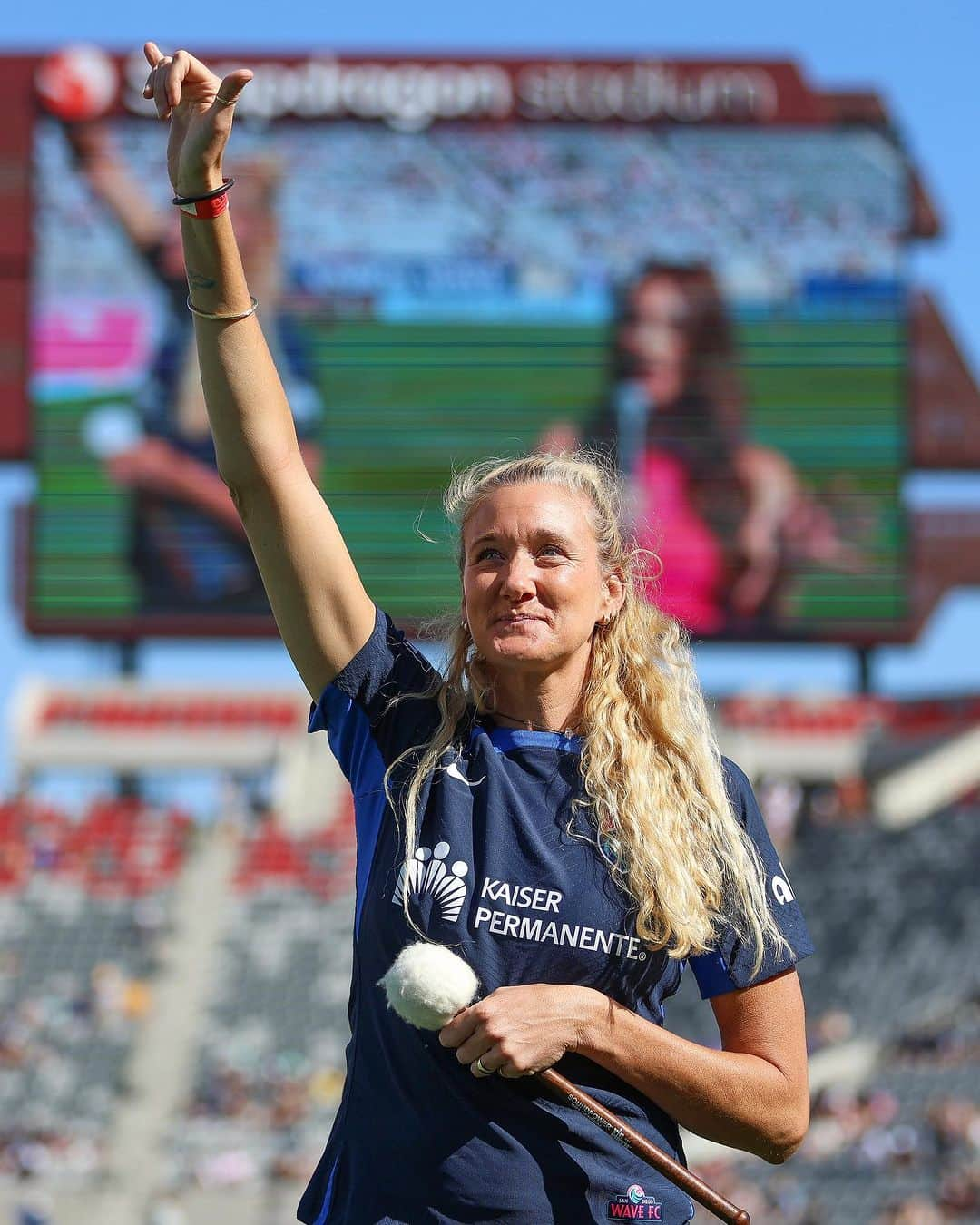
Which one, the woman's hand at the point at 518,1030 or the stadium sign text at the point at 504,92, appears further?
the stadium sign text at the point at 504,92

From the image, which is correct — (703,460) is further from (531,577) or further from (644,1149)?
(644,1149)

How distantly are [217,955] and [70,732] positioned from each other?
6.49 meters

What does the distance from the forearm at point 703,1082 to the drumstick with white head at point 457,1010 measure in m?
0.05

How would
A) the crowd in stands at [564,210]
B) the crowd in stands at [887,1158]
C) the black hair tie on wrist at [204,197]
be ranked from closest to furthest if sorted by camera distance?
the black hair tie on wrist at [204,197], the crowd in stands at [887,1158], the crowd in stands at [564,210]

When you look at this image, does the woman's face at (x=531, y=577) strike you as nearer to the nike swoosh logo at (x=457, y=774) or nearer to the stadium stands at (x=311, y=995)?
the nike swoosh logo at (x=457, y=774)

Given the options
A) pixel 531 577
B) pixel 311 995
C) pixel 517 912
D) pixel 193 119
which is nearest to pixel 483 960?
pixel 517 912

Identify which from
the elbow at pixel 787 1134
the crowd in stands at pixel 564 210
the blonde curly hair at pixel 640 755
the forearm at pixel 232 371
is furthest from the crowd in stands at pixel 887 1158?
the forearm at pixel 232 371

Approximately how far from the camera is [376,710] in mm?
2479

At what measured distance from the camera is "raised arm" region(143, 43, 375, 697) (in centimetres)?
240

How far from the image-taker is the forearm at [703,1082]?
226 centimetres

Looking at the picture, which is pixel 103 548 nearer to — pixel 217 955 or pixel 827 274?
pixel 217 955

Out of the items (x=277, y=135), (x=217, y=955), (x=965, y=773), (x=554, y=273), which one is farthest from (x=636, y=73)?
(x=217, y=955)

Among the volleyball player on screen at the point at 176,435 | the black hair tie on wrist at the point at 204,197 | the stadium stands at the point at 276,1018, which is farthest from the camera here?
the volleyball player on screen at the point at 176,435

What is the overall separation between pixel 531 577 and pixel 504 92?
24.4m
